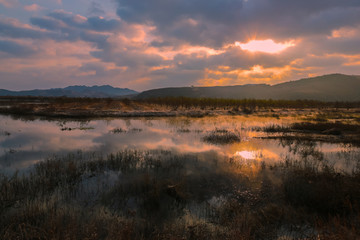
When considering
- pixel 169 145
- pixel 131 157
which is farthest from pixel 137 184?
pixel 169 145

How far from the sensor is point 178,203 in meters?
6.30

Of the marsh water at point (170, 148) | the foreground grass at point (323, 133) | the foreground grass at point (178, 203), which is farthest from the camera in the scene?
the foreground grass at point (323, 133)

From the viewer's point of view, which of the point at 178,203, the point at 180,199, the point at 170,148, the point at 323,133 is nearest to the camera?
the point at 178,203

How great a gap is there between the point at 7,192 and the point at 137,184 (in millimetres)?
4097

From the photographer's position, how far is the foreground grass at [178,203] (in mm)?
4555

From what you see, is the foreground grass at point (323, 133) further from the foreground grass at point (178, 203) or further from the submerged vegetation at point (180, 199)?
the foreground grass at point (178, 203)

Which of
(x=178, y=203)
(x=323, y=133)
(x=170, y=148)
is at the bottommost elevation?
(x=178, y=203)

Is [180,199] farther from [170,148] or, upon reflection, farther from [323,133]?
[323,133]

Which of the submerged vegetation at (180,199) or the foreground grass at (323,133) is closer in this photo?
the submerged vegetation at (180,199)

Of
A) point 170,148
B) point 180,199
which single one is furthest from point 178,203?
point 170,148

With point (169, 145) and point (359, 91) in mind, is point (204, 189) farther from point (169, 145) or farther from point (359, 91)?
point (359, 91)

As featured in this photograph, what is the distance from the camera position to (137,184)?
7.29 meters

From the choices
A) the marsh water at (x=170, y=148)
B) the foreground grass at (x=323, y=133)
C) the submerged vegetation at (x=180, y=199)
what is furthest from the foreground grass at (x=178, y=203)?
the foreground grass at (x=323, y=133)

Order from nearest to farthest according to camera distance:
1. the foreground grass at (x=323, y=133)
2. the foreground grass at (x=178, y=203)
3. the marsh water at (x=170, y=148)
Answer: the foreground grass at (x=178, y=203)
the marsh water at (x=170, y=148)
the foreground grass at (x=323, y=133)
